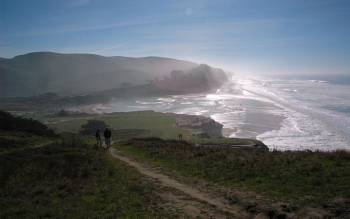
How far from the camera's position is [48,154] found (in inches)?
1070

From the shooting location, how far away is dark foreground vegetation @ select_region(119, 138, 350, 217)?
12.2m

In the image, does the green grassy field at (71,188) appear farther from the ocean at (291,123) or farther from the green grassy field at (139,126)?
the green grassy field at (139,126)

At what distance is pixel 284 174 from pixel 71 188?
10083mm

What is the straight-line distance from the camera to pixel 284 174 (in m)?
15.6

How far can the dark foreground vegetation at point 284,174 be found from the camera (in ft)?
40.2

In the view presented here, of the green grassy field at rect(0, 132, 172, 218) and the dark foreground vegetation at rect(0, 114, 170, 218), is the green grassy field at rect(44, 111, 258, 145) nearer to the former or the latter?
the dark foreground vegetation at rect(0, 114, 170, 218)

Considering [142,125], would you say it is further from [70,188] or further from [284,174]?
[284,174]

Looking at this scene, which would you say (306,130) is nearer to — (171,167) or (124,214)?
(171,167)

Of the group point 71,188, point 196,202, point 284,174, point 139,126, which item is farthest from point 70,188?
point 139,126

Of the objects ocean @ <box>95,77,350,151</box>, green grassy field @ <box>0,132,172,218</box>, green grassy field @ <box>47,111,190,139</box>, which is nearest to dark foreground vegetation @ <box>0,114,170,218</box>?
green grassy field @ <box>0,132,172,218</box>

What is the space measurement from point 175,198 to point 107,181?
5193 mm

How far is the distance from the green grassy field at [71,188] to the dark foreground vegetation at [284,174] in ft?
11.4

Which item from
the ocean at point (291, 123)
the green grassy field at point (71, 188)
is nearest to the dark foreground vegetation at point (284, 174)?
the green grassy field at point (71, 188)

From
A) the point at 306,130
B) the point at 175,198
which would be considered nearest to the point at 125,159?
the point at 175,198
